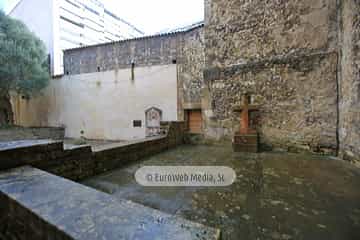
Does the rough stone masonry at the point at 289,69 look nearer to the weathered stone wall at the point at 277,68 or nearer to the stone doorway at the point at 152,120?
the weathered stone wall at the point at 277,68

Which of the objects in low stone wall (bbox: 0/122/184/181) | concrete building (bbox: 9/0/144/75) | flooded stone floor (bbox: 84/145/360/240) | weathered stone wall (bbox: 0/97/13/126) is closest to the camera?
flooded stone floor (bbox: 84/145/360/240)

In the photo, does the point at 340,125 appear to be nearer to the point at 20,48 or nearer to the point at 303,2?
the point at 303,2

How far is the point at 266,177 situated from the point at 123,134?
23.6ft

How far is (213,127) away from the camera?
527cm

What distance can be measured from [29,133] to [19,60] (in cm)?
353

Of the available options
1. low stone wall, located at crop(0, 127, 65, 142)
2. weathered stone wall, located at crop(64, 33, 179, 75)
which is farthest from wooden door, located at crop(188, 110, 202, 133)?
low stone wall, located at crop(0, 127, 65, 142)

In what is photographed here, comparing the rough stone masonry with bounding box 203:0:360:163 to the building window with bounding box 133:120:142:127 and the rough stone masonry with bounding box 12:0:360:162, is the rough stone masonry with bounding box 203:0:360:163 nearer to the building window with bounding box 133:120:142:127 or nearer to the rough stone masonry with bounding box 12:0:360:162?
the rough stone masonry with bounding box 12:0:360:162

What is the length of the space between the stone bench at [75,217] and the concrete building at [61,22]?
39.7 feet

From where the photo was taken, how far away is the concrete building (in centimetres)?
1106

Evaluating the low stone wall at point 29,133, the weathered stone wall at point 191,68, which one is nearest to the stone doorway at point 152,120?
the weathered stone wall at point 191,68

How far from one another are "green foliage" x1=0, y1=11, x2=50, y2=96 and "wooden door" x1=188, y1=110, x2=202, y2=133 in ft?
27.2

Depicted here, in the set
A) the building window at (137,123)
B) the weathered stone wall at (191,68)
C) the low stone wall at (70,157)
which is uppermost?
the weathered stone wall at (191,68)

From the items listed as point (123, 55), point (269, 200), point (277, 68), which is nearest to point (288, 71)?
point (277, 68)

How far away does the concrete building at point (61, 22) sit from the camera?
11062 millimetres
